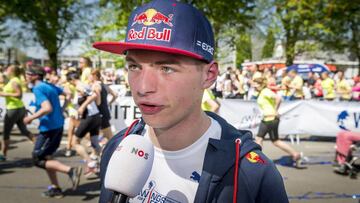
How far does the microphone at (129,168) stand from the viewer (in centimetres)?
132

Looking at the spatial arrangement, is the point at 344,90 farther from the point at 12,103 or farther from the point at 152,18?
the point at 152,18

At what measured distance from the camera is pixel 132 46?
4.92ft

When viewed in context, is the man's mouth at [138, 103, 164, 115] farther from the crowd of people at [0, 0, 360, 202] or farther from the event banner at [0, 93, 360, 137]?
the event banner at [0, 93, 360, 137]

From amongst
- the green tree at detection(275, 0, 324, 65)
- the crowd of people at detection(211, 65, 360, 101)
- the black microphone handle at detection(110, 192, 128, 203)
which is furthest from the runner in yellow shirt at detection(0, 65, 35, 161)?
the green tree at detection(275, 0, 324, 65)

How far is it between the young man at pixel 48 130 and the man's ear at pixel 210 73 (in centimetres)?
434

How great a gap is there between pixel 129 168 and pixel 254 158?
0.54m

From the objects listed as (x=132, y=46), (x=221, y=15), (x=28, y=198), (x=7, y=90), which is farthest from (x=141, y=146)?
(x=221, y=15)

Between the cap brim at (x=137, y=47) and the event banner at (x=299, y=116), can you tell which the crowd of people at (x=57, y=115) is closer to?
the event banner at (x=299, y=116)

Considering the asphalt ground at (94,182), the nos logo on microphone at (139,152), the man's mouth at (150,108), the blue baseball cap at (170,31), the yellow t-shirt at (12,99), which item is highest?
the blue baseball cap at (170,31)

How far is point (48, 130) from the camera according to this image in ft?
18.7

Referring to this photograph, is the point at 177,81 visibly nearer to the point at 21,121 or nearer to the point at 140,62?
the point at 140,62

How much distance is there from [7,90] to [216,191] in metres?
7.17

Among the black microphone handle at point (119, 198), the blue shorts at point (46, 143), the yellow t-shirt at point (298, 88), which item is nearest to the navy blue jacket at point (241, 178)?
the black microphone handle at point (119, 198)

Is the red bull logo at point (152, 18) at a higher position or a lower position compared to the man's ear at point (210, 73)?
higher
